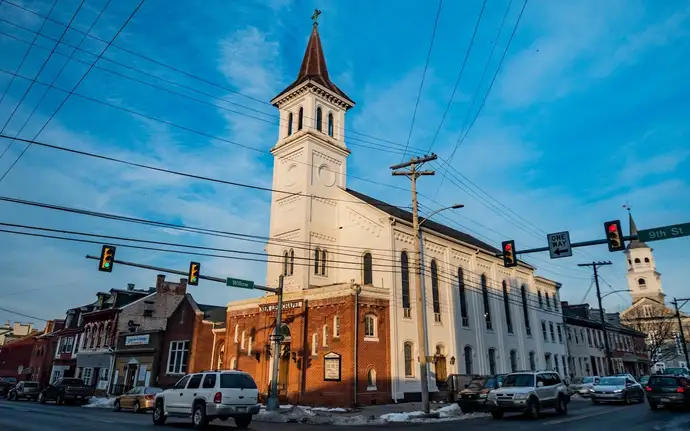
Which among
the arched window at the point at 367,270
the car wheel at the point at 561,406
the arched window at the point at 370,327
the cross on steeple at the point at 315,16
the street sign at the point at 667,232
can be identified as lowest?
the car wheel at the point at 561,406

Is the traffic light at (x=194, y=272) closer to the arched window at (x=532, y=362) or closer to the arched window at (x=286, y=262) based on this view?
the arched window at (x=286, y=262)

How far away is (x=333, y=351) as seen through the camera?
27469 millimetres

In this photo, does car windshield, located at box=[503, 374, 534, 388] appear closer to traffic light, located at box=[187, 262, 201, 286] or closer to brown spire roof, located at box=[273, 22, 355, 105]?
traffic light, located at box=[187, 262, 201, 286]

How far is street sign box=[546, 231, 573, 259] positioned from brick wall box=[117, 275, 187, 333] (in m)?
38.2

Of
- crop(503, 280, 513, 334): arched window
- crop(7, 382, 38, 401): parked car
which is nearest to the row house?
crop(503, 280, 513, 334): arched window

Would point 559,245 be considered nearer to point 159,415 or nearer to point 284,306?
point 159,415

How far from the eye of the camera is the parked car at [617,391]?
24.9 m

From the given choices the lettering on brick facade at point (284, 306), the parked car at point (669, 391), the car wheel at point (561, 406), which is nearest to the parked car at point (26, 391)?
the lettering on brick facade at point (284, 306)

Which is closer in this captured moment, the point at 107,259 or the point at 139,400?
the point at 107,259

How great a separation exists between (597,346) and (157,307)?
54.6 metres

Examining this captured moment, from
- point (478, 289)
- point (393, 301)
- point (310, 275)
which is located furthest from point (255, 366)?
point (478, 289)

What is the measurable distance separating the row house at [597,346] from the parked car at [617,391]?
2588 cm

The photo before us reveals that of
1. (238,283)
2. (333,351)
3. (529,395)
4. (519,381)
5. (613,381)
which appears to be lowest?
(529,395)

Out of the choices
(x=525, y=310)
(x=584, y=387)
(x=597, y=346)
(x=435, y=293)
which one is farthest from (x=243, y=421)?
(x=597, y=346)
